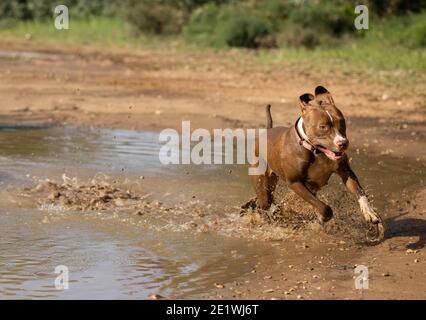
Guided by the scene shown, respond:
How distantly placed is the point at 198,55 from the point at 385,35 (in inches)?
184

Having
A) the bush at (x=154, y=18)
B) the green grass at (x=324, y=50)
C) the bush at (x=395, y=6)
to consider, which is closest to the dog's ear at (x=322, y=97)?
the green grass at (x=324, y=50)

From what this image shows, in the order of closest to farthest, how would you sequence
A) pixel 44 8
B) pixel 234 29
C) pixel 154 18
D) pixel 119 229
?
pixel 119 229 < pixel 234 29 < pixel 154 18 < pixel 44 8

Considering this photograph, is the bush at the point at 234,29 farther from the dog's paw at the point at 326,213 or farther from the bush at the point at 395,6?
the dog's paw at the point at 326,213

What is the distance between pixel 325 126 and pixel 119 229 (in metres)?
2.08

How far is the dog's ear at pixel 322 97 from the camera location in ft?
24.5

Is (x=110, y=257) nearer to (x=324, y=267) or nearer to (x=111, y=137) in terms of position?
(x=324, y=267)

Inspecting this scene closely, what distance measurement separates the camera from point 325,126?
285 inches

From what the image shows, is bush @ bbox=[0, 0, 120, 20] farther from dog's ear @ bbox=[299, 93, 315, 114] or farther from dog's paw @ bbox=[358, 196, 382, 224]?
dog's paw @ bbox=[358, 196, 382, 224]

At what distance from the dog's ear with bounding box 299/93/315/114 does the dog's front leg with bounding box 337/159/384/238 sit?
0.53 m

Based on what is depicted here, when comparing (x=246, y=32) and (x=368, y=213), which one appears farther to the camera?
(x=246, y=32)

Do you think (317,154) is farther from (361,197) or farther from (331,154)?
(361,197)

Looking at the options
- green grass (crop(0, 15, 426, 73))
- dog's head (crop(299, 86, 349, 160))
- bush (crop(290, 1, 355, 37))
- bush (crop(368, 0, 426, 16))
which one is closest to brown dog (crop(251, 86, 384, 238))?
dog's head (crop(299, 86, 349, 160))

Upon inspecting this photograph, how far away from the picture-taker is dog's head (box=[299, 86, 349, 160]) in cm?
720

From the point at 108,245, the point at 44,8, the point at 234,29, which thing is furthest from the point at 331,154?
the point at 44,8
